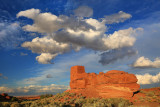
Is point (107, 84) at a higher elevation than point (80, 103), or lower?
higher

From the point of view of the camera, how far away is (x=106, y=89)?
30.0 meters

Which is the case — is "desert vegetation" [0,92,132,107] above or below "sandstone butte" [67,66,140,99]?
below

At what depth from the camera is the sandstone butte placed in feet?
92.2

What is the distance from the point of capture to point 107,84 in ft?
99.5

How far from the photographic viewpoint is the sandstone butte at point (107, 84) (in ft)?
92.2

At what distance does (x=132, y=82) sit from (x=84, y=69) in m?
15.2

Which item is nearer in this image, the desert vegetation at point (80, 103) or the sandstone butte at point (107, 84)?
the desert vegetation at point (80, 103)

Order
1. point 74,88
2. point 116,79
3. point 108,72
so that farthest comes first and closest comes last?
point 74,88 → point 108,72 → point 116,79

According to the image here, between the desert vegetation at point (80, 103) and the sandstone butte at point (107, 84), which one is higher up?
the sandstone butte at point (107, 84)

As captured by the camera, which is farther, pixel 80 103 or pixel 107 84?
pixel 107 84

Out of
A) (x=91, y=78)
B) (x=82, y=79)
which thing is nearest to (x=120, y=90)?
(x=91, y=78)

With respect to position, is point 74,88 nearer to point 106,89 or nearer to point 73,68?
point 73,68

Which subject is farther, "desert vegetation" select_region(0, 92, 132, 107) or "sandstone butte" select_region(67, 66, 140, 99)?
"sandstone butte" select_region(67, 66, 140, 99)

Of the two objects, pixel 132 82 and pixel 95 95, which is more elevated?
pixel 132 82
